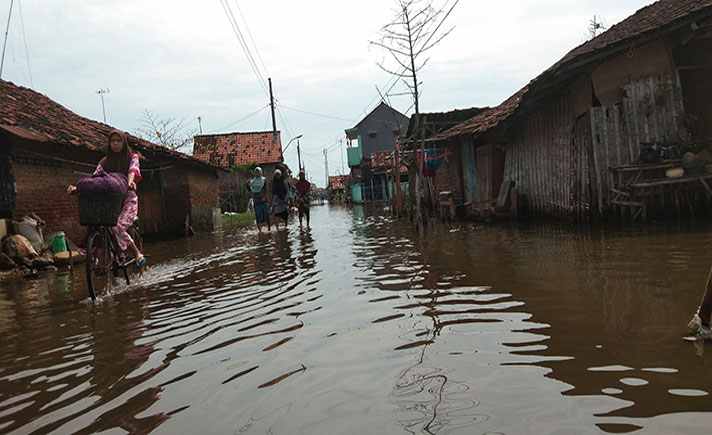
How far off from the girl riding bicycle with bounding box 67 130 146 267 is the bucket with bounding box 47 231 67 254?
5079 millimetres

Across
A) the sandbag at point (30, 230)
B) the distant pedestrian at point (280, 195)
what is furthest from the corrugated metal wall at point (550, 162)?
the sandbag at point (30, 230)

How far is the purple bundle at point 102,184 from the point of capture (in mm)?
5323

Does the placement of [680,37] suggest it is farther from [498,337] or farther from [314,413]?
[314,413]

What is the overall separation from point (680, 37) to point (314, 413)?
1056cm

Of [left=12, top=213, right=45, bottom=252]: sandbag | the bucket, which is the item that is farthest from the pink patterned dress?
the bucket

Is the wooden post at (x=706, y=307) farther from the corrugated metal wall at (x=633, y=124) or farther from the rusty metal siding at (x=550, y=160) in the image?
the rusty metal siding at (x=550, y=160)

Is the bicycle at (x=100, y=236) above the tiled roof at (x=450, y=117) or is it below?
below

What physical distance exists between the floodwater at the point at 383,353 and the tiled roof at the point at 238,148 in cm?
3567

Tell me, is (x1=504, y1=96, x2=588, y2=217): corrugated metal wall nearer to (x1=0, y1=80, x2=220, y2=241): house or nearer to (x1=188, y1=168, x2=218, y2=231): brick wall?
(x1=0, y1=80, x2=220, y2=241): house

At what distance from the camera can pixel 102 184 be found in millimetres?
5371

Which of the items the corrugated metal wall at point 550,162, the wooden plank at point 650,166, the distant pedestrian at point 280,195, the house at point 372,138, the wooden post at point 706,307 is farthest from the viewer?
the house at point 372,138

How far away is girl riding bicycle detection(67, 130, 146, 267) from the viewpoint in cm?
600

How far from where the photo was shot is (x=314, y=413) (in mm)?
2227

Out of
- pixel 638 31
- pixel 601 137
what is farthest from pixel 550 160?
pixel 638 31
